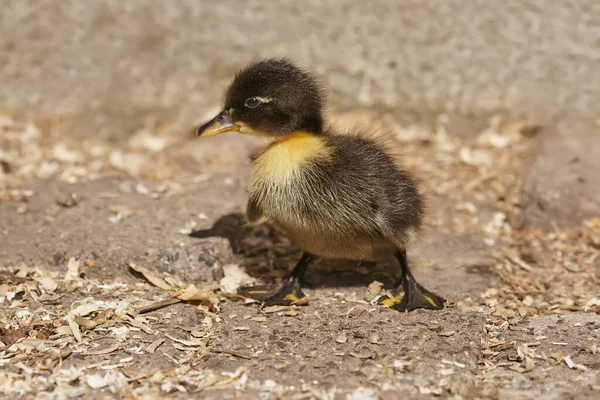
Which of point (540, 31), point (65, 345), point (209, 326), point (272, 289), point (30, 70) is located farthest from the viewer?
point (30, 70)

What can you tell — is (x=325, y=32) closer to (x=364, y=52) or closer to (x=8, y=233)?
(x=364, y=52)

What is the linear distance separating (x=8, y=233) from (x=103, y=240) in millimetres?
493

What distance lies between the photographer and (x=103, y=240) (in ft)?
12.8

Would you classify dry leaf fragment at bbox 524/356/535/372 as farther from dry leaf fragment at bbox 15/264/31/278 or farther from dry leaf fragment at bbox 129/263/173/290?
dry leaf fragment at bbox 15/264/31/278

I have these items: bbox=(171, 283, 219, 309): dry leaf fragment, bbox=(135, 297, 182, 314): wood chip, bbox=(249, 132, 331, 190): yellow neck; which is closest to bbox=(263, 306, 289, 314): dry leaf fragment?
bbox=(171, 283, 219, 309): dry leaf fragment

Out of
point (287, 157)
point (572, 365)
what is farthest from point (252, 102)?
point (572, 365)

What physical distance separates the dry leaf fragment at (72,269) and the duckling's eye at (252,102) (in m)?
1.07

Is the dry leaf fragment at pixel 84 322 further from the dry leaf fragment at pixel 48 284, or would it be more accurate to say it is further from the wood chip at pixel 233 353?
the wood chip at pixel 233 353

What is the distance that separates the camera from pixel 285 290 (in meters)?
3.65

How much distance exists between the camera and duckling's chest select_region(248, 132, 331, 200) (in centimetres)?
338

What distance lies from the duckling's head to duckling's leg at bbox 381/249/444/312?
0.73 metres

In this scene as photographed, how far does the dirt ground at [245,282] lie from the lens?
287cm

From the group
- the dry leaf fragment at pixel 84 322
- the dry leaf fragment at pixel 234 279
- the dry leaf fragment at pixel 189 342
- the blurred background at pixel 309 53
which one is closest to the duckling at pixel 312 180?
the dry leaf fragment at pixel 234 279

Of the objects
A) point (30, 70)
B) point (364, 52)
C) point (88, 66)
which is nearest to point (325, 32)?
point (364, 52)
